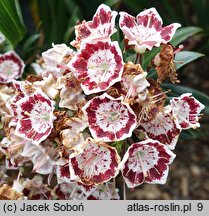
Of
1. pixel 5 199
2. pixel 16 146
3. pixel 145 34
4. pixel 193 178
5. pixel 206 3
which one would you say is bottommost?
pixel 193 178

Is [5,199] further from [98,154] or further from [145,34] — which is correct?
Result: [145,34]

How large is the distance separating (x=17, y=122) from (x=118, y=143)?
235 mm

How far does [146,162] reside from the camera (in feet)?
3.89

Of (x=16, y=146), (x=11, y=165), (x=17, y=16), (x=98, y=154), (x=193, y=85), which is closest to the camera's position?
(x=98, y=154)

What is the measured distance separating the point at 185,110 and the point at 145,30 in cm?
20

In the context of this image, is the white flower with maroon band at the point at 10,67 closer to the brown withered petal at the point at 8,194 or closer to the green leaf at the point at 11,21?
the green leaf at the point at 11,21

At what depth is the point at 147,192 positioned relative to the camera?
2029 millimetres

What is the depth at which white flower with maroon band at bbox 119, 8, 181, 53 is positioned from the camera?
3.87ft

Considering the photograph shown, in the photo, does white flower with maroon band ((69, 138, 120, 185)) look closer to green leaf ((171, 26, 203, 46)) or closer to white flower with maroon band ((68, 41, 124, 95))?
white flower with maroon band ((68, 41, 124, 95))

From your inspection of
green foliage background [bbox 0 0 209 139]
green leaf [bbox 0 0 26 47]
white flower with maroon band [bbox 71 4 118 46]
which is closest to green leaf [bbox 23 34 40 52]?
green foliage background [bbox 0 0 209 139]

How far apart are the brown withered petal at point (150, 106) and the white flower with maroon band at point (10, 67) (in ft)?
1.61

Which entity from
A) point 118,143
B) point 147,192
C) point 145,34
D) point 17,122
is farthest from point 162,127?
point 147,192

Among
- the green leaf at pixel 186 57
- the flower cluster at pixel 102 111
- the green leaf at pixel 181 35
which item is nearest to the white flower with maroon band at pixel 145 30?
the flower cluster at pixel 102 111

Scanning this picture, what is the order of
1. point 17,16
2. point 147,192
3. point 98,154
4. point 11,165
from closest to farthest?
point 98,154, point 11,165, point 17,16, point 147,192
